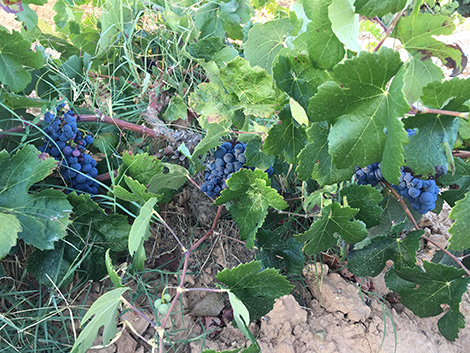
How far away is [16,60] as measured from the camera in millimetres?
1229

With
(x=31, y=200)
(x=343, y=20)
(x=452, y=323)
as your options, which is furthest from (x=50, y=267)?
(x=452, y=323)

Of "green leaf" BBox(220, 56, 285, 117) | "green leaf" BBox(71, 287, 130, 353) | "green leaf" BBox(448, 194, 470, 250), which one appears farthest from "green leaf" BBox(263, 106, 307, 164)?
"green leaf" BBox(71, 287, 130, 353)

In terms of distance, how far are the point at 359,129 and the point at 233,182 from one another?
34 cm

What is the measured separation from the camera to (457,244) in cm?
88

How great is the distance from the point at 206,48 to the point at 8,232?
90 cm

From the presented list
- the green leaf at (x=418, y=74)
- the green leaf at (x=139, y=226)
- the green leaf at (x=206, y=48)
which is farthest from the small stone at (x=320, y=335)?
the green leaf at (x=206, y=48)

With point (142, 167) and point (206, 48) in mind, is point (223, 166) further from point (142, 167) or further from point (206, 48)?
point (206, 48)

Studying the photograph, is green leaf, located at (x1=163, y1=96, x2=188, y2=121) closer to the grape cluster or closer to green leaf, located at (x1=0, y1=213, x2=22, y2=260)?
the grape cluster

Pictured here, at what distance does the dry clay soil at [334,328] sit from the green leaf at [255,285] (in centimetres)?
17

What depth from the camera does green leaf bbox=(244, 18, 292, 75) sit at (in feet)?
3.86

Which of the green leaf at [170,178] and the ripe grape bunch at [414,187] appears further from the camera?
the green leaf at [170,178]

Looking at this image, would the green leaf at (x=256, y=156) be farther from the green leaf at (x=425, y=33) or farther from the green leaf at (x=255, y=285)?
the green leaf at (x=425, y=33)

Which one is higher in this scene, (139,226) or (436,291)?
(139,226)

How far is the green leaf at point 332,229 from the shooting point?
94 centimetres
